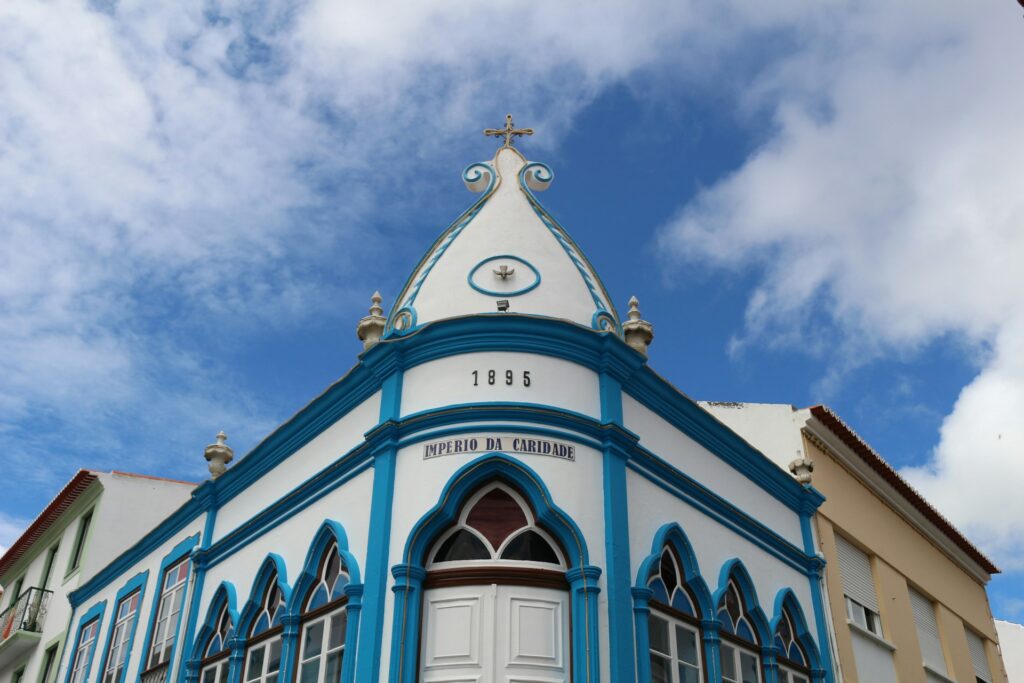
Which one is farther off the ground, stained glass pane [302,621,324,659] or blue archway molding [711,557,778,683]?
blue archway molding [711,557,778,683]

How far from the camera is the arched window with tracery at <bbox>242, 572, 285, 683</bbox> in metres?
12.4

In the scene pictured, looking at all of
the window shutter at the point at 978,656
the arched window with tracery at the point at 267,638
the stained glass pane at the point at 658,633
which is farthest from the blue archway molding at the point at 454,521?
the window shutter at the point at 978,656

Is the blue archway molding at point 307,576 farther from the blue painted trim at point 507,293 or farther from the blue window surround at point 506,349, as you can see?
the blue painted trim at point 507,293

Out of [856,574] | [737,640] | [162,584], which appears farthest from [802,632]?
[162,584]

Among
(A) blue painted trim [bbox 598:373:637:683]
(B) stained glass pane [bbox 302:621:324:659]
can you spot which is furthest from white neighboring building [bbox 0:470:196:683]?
(A) blue painted trim [bbox 598:373:637:683]

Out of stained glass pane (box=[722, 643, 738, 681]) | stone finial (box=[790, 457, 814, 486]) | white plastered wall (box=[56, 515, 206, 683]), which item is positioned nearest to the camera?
stained glass pane (box=[722, 643, 738, 681])

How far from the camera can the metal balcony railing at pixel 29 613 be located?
22.2 meters

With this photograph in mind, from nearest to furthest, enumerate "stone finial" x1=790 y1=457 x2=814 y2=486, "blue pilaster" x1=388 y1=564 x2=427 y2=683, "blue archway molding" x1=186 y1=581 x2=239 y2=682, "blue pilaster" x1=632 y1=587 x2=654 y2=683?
"blue pilaster" x1=388 y1=564 x2=427 y2=683 < "blue pilaster" x1=632 y1=587 x2=654 y2=683 < "blue archway molding" x1=186 y1=581 x2=239 y2=682 < "stone finial" x1=790 y1=457 x2=814 y2=486

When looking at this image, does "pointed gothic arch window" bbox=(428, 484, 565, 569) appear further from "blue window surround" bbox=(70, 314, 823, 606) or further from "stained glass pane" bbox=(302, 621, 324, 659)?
"stained glass pane" bbox=(302, 621, 324, 659)

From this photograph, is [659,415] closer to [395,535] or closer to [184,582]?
[395,535]

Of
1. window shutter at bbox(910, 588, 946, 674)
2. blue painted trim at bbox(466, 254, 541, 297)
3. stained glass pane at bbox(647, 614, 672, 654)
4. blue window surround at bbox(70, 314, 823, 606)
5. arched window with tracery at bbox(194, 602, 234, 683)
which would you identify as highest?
blue painted trim at bbox(466, 254, 541, 297)

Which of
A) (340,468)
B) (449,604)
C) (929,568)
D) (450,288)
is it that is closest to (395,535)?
(449,604)

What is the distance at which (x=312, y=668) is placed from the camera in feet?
37.7

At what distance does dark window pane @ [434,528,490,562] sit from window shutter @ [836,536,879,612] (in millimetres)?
8154
